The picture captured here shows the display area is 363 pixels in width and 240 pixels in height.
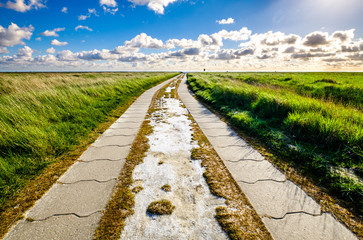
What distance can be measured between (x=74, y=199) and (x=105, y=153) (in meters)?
1.33

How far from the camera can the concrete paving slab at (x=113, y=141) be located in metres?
3.85

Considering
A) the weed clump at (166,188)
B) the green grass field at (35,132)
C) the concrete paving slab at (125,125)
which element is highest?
the green grass field at (35,132)

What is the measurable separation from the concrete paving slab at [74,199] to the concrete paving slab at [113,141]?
4.82 ft

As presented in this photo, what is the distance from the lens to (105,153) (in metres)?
3.40

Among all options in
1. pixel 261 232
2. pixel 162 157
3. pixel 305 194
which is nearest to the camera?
pixel 261 232

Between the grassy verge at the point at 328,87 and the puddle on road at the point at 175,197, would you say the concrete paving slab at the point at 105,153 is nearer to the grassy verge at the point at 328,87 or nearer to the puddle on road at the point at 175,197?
the puddle on road at the point at 175,197

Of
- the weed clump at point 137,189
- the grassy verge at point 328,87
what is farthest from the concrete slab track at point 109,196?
the grassy verge at point 328,87

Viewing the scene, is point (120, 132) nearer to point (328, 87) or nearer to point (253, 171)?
point (253, 171)

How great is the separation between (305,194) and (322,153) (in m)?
1.57

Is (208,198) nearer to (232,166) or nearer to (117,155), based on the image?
(232,166)

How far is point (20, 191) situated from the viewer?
2266mm

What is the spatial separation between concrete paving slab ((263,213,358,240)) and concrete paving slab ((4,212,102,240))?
1956 millimetres

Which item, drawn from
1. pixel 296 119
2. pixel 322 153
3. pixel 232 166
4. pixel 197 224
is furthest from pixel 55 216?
pixel 296 119

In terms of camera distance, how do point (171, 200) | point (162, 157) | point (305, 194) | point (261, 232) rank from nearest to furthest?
1. point (261, 232)
2. point (171, 200)
3. point (305, 194)
4. point (162, 157)
